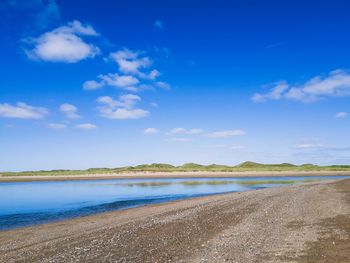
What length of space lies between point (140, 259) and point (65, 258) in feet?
10.8

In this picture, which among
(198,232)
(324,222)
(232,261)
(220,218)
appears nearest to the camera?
(232,261)

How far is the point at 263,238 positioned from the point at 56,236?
1201 cm

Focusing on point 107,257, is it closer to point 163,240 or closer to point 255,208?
point 163,240

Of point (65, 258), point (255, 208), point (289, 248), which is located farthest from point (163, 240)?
point (255, 208)

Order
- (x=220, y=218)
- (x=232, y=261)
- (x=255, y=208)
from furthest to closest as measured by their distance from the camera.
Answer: (x=255, y=208) → (x=220, y=218) → (x=232, y=261)

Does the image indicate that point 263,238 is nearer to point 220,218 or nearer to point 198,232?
point 198,232

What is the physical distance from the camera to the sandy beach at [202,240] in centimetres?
1354

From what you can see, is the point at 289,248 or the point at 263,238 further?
the point at 263,238

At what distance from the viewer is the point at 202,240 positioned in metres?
16.5

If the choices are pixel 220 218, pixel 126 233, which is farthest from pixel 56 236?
pixel 220 218

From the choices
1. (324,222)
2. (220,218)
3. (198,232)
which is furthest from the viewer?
(220,218)

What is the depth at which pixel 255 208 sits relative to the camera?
1078 inches

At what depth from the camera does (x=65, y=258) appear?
14.3 m

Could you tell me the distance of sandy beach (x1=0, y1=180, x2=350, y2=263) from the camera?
1354cm
